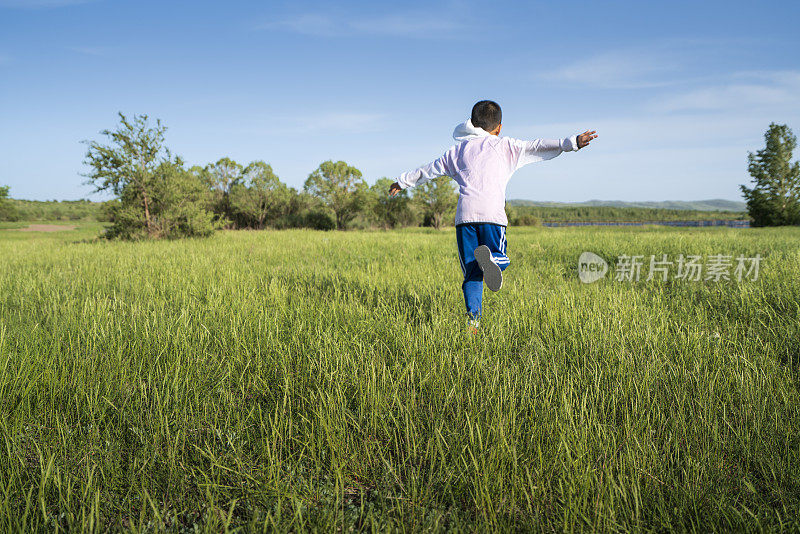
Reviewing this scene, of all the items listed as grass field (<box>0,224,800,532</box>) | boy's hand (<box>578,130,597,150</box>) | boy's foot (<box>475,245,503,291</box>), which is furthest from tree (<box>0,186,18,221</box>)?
boy's hand (<box>578,130,597,150</box>)

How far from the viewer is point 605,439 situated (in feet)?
5.77

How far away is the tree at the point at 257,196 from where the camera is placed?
126ft

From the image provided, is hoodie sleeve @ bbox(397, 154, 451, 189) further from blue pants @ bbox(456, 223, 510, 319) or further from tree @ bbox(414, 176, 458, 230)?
tree @ bbox(414, 176, 458, 230)

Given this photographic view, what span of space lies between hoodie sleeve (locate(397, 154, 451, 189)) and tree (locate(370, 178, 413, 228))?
131 feet

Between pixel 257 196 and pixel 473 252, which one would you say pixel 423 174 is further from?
→ pixel 257 196

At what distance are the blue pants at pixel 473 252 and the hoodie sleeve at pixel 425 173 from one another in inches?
24.4

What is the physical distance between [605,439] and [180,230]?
55.2 ft

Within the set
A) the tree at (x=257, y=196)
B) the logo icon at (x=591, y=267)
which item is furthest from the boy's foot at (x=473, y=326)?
the tree at (x=257, y=196)

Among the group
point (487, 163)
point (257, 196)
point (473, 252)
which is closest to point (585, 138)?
point (487, 163)

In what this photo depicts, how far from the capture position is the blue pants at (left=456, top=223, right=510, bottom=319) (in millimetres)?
3600

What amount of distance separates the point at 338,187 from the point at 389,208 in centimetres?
666

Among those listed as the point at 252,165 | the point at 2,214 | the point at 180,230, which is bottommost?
the point at 180,230

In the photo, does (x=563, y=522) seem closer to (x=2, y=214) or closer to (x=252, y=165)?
(x=252, y=165)

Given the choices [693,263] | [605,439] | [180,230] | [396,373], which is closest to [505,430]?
[605,439]
